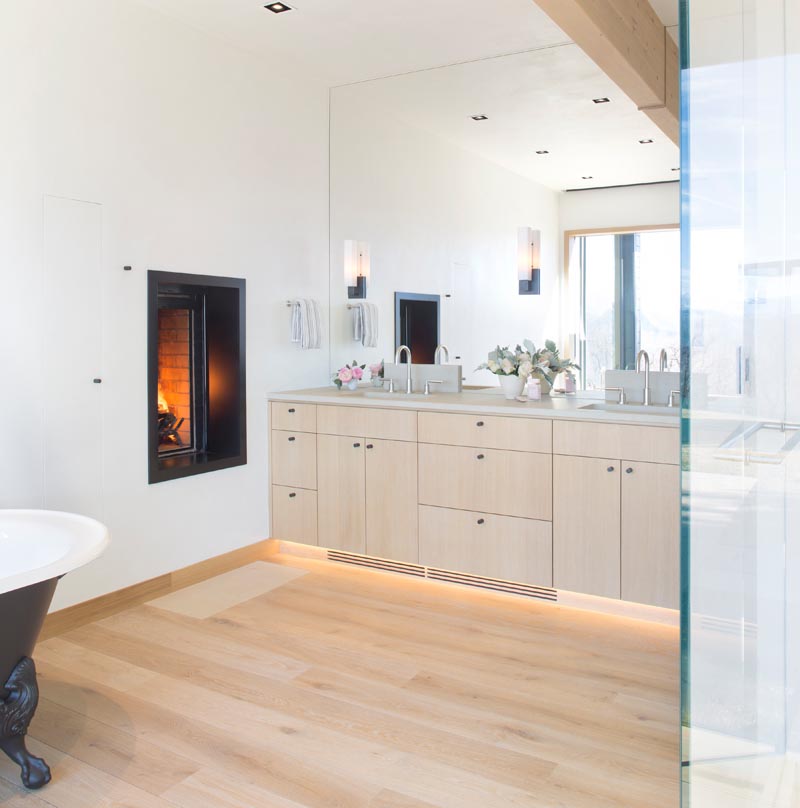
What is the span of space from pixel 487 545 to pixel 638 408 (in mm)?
987

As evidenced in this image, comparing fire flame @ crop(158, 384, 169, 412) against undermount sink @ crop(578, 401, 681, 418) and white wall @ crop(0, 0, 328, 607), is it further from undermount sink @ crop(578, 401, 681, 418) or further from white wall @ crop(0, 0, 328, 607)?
undermount sink @ crop(578, 401, 681, 418)

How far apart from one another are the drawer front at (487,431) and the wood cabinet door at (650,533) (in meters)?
0.43

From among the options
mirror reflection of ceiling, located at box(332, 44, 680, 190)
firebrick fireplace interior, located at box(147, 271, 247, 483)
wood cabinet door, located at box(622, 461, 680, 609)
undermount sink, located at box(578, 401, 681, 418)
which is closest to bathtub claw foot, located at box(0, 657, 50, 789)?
firebrick fireplace interior, located at box(147, 271, 247, 483)

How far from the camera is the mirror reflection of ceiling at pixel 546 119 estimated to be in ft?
13.3

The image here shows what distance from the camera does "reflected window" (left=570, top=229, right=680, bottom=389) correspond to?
154 inches

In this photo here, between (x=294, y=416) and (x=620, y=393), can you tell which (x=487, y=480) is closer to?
(x=620, y=393)

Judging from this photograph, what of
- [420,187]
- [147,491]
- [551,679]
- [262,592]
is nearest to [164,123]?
[420,187]

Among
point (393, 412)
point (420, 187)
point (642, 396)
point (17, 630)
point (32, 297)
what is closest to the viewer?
point (17, 630)

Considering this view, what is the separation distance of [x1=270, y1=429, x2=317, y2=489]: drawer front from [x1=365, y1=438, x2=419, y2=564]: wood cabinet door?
0.39 metres

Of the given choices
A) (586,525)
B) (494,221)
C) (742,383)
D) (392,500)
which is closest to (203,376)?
(392,500)

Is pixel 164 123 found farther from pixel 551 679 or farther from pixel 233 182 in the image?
pixel 551 679

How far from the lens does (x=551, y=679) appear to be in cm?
315

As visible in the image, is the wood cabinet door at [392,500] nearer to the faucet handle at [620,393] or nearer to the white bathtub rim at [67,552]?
the faucet handle at [620,393]

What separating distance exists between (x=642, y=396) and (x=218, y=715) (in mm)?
2397
